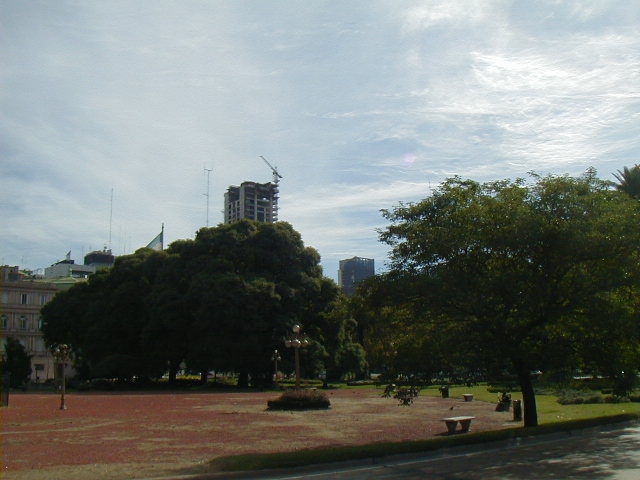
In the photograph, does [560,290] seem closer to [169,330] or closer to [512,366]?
[512,366]

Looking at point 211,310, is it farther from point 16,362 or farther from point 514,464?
point 514,464

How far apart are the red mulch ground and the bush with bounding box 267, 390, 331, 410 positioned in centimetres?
93

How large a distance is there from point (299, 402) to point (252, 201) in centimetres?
15970

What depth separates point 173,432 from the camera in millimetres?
20016

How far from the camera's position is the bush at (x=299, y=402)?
1191 inches

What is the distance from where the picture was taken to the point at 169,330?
55375 millimetres

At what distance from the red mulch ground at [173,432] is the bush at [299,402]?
934 mm

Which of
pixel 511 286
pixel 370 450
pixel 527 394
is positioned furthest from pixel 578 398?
pixel 370 450

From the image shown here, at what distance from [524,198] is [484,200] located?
1059mm

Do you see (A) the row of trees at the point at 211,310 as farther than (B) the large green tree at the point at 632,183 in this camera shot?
Yes

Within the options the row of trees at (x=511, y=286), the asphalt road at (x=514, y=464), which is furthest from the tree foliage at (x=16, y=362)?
the asphalt road at (x=514, y=464)

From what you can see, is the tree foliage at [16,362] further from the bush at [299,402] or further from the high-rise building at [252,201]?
the high-rise building at [252,201]

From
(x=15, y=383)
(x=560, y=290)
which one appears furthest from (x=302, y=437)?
(x=15, y=383)

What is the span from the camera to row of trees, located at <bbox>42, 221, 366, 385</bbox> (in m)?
50.9
